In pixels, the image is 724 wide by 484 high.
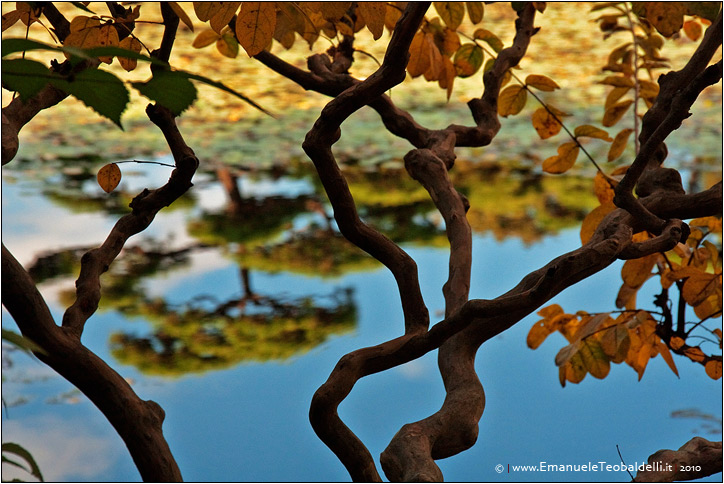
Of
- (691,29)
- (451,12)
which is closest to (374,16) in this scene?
(451,12)

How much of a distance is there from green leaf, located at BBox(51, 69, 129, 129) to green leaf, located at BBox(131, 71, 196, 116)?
0.5 inches

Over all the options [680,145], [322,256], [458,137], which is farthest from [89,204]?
[680,145]

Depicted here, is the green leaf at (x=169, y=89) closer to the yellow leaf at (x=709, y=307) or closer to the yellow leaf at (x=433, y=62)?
the yellow leaf at (x=433, y=62)

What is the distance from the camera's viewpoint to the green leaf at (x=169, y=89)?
0.32 meters

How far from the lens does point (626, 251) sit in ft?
3.01

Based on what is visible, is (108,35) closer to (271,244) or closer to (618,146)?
(618,146)

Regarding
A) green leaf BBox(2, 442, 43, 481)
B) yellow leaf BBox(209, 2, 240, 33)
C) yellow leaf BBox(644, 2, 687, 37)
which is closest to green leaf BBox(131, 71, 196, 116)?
green leaf BBox(2, 442, 43, 481)

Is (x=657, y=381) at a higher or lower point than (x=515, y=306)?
higher

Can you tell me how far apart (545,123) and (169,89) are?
99cm

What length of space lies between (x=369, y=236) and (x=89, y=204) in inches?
134

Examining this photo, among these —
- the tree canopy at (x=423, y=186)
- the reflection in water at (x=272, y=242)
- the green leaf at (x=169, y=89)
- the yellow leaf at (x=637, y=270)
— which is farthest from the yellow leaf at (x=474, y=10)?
the reflection in water at (x=272, y=242)

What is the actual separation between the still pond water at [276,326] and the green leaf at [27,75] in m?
1.75

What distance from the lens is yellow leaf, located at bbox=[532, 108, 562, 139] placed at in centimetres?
123

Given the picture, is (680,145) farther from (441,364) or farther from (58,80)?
(58,80)
